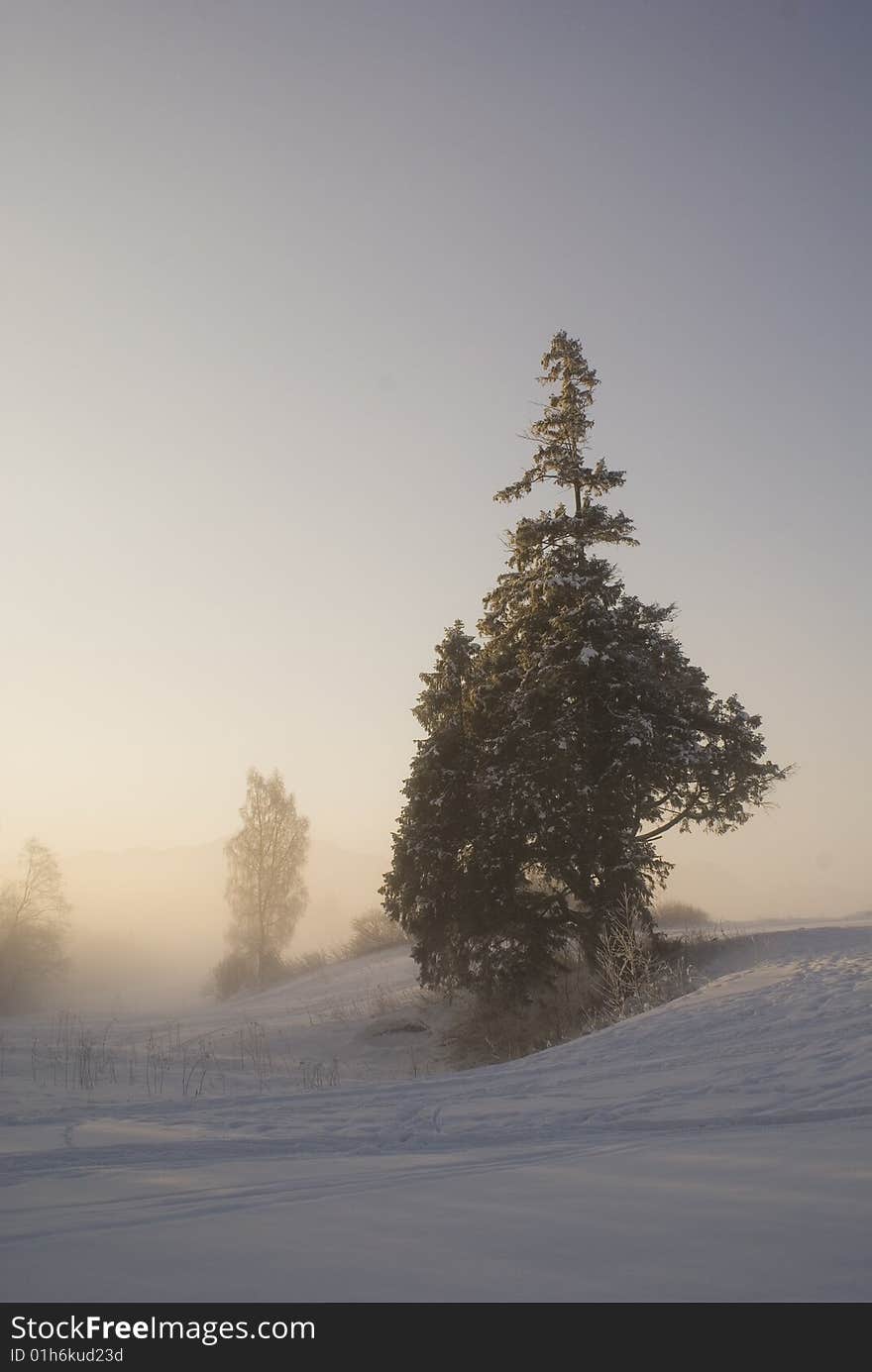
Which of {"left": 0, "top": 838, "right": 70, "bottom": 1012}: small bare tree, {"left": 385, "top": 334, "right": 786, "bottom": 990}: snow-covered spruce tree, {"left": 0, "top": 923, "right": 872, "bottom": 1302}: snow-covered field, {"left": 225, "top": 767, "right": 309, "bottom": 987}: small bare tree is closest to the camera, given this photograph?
{"left": 0, "top": 923, "right": 872, "bottom": 1302}: snow-covered field

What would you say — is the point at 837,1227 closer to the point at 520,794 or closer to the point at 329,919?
the point at 520,794

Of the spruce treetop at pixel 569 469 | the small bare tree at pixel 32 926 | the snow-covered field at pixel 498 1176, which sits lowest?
the small bare tree at pixel 32 926

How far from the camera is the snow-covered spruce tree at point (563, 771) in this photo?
16.9m

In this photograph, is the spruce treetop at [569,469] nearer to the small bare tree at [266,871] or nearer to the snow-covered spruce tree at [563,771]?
the snow-covered spruce tree at [563,771]

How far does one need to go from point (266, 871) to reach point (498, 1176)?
141ft

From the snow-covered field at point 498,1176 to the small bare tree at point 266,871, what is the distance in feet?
114

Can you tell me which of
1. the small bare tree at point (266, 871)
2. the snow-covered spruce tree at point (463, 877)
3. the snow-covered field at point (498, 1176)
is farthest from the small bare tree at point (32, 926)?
the snow-covered field at point (498, 1176)

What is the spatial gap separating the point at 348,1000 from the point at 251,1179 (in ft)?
64.3

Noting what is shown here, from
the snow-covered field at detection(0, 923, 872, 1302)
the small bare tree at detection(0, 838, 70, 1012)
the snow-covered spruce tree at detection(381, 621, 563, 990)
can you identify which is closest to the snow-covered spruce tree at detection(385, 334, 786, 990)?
the snow-covered spruce tree at detection(381, 621, 563, 990)

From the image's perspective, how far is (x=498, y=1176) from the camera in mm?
4238

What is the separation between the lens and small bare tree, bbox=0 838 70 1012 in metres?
38.0

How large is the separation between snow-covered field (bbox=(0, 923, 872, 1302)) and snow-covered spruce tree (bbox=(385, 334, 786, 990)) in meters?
6.49

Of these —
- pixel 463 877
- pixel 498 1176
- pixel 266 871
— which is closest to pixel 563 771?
pixel 463 877

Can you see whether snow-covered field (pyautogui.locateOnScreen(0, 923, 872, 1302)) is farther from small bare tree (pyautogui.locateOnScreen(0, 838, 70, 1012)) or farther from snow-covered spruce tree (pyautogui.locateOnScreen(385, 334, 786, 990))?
small bare tree (pyautogui.locateOnScreen(0, 838, 70, 1012))
